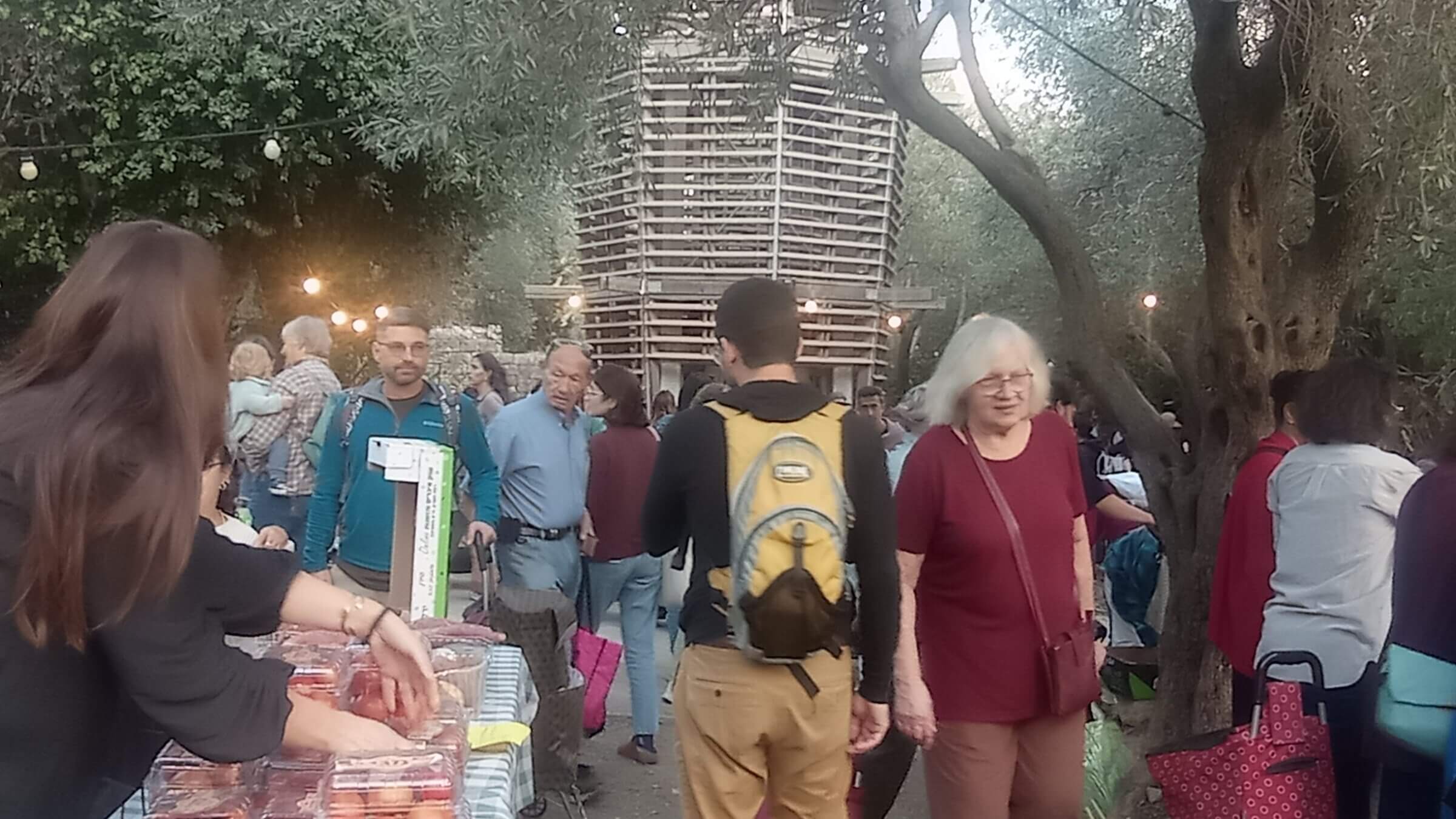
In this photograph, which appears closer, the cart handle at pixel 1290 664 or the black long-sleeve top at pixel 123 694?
the black long-sleeve top at pixel 123 694

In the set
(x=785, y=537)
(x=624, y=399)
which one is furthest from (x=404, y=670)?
(x=624, y=399)

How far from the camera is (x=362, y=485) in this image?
4.09m

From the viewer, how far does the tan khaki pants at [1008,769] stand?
310cm

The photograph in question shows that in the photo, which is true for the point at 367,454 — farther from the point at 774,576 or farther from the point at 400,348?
the point at 774,576

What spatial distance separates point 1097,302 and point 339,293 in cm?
1402

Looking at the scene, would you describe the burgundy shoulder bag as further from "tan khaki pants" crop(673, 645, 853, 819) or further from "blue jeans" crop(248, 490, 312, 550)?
"blue jeans" crop(248, 490, 312, 550)

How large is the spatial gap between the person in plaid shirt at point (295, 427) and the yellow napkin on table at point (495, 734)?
3978mm

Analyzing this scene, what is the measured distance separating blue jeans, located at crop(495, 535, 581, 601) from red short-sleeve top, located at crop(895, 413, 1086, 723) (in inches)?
100

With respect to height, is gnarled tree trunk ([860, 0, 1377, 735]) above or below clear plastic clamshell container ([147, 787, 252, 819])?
above

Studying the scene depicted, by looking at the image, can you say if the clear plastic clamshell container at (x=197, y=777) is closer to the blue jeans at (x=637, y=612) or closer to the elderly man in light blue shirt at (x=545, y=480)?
the elderly man in light blue shirt at (x=545, y=480)

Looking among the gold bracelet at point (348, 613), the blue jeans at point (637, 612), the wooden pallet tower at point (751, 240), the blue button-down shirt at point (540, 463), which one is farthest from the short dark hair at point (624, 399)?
the wooden pallet tower at point (751, 240)

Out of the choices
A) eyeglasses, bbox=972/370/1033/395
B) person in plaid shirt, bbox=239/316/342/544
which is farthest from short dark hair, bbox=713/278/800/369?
person in plaid shirt, bbox=239/316/342/544

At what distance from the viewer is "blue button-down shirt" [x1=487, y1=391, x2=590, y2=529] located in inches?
210

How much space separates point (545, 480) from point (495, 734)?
2896 millimetres
